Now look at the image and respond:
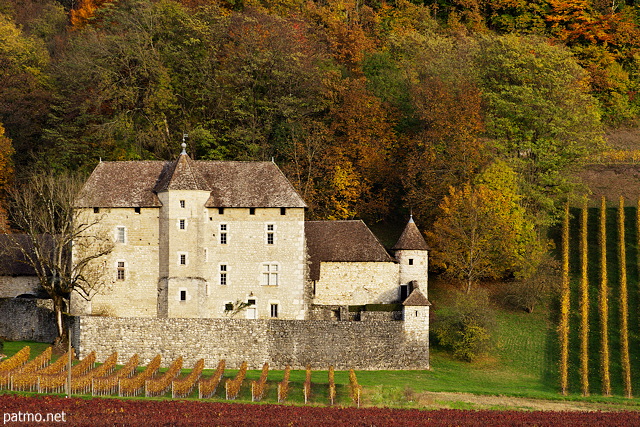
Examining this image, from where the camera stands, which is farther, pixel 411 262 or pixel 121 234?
pixel 411 262

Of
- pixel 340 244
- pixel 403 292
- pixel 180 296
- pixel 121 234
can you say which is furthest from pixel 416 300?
pixel 121 234

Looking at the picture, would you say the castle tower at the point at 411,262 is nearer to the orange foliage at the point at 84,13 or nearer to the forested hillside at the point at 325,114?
the forested hillside at the point at 325,114

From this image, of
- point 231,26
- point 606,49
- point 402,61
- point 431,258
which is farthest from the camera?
point 606,49

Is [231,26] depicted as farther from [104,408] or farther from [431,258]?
[104,408]

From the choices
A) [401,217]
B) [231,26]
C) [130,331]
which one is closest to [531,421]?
[130,331]

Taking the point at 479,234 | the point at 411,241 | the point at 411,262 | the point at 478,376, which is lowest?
the point at 478,376

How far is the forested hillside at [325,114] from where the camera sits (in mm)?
71000

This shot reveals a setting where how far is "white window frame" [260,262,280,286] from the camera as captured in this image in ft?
195

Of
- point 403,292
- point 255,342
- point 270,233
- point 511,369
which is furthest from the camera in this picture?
point 403,292

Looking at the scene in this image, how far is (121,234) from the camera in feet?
194

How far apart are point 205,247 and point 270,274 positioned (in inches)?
164

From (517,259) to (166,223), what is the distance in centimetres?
2376

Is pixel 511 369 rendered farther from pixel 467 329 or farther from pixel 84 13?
pixel 84 13

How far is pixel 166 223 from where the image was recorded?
58688 millimetres
